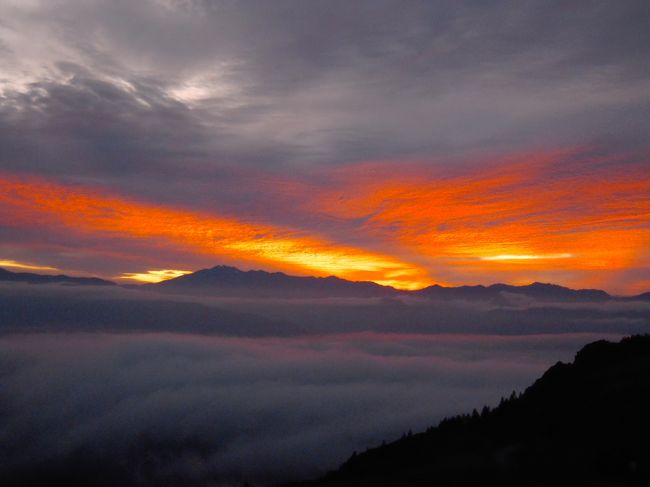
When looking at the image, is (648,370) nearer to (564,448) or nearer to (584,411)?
(584,411)

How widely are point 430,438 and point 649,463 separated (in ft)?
153

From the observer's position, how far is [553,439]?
48.3 m

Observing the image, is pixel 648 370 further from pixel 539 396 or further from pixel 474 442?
pixel 474 442

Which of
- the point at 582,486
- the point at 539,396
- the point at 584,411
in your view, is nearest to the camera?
the point at 582,486

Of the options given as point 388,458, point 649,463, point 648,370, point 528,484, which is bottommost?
point 388,458

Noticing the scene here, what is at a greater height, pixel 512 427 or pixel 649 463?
pixel 649 463

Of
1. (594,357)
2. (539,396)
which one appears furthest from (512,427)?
(594,357)

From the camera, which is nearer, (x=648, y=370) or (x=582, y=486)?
(x=582, y=486)

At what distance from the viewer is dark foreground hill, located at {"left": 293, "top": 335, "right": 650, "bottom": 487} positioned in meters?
38.9

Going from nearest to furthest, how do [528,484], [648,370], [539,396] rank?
[528,484] < [648,370] < [539,396]

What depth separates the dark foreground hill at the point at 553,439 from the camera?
1533 inches

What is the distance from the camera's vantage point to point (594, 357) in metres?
84.5

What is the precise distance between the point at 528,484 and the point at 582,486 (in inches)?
157

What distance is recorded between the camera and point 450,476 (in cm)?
4519
